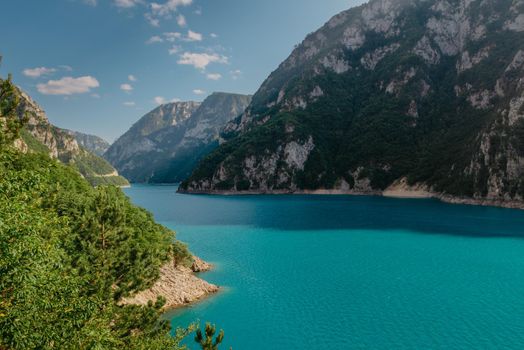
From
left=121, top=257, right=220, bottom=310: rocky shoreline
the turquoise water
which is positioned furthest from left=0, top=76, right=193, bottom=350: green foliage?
the turquoise water

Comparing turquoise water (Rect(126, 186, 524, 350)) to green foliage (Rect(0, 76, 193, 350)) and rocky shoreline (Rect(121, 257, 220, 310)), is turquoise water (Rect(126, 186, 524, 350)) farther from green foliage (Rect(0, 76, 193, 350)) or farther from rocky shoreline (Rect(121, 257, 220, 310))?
green foliage (Rect(0, 76, 193, 350))

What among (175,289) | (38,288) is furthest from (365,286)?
(38,288)

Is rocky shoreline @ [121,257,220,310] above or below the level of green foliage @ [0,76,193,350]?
below

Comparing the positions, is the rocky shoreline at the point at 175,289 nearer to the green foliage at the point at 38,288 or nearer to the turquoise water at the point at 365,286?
the turquoise water at the point at 365,286

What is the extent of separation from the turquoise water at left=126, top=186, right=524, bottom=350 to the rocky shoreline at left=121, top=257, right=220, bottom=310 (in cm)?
199

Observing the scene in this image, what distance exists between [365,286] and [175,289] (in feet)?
86.6

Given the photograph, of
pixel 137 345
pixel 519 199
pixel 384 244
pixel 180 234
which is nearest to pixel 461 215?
pixel 519 199

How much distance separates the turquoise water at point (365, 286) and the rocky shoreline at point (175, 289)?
6.53 ft

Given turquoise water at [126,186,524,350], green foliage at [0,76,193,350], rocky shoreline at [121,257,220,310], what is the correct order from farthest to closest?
rocky shoreline at [121,257,220,310]
turquoise water at [126,186,524,350]
green foliage at [0,76,193,350]

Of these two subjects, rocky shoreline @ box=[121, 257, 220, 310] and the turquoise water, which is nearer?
the turquoise water

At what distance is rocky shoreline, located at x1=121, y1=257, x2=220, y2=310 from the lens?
142ft

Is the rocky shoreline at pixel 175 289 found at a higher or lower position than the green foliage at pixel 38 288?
lower

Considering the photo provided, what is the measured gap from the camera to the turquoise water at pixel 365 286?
36938 mm

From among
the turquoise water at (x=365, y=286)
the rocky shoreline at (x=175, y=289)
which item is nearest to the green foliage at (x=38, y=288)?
the rocky shoreline at (x=175, y=289)
